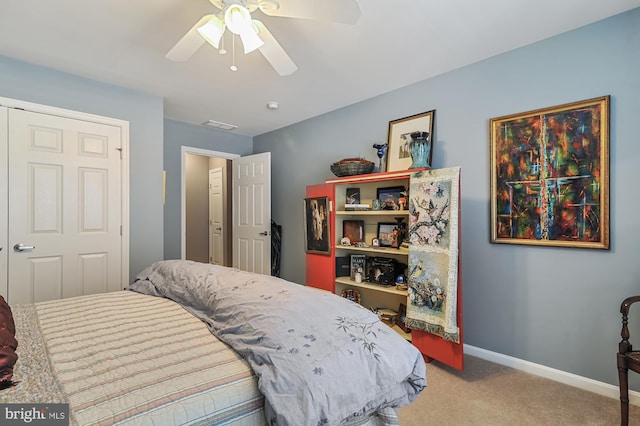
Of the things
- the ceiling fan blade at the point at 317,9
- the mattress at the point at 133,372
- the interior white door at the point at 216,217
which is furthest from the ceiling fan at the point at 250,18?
the interior white door at the point at 216,217

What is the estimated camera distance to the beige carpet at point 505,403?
192cm

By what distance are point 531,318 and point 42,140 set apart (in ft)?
13.8

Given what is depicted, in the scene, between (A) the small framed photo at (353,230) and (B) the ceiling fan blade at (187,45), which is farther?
(A) the small framed photo at (353,230)

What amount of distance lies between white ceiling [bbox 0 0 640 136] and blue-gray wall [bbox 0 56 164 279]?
0.12m

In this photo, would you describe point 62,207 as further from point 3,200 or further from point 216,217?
point 216,217

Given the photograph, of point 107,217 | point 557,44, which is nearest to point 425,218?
point 557,44

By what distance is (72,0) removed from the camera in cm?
195

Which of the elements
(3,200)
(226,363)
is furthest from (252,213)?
(226,363)

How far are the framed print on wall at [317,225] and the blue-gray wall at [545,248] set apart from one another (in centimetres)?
114

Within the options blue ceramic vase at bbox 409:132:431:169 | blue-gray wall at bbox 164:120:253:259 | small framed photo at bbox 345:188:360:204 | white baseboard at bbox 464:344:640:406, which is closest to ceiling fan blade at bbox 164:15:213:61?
blue ceramic vase at bbox 409:132:431:169

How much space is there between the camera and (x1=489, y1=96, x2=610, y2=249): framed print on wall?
2.19 m

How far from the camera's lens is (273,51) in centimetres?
204

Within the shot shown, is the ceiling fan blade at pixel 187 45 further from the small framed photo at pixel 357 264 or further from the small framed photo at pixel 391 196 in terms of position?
the small framed photo at pixel 357 264

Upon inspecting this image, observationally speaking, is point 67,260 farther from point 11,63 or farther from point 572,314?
point 572,314
